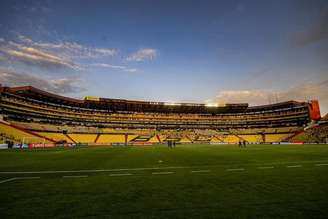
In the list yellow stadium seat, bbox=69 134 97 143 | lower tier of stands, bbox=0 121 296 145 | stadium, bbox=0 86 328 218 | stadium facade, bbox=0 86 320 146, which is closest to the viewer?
stadium, bbox=0 86 328 218

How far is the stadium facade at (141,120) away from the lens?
59906 millimetres

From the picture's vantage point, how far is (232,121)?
9856 centimetres

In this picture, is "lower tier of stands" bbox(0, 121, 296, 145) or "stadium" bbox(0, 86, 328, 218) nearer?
"stadium" bbox(0, 86, 328, 218)

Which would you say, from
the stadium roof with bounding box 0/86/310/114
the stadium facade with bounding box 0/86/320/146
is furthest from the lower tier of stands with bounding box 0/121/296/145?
the stadium roof with bounding box 0/86/310/114

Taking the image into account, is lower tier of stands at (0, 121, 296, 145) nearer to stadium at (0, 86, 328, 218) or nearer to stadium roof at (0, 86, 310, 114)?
stadium at (0, 86, 328, 218)

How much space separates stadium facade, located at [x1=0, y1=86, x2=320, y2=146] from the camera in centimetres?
5991

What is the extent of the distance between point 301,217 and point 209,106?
290 ft

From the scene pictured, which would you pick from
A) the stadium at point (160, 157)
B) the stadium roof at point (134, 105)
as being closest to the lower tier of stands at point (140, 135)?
the stadium at point (160, 157)

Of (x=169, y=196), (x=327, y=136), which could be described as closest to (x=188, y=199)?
(x=169, y=196)

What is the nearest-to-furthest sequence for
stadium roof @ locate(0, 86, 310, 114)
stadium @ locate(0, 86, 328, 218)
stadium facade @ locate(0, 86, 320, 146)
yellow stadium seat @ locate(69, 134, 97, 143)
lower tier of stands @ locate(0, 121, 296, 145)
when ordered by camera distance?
stadium @ locate(0, 86, 328, 218) → lower tier of stands @ locate(0, 121, 296, 145) → stadium facade @ locate(0, 86, 320, 146) → stadium roof @ locate(0, 86, 310, 114) → yellow stadium seat @ locate(69, 134, 97, 143)

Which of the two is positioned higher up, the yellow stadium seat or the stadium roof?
the stadium roof

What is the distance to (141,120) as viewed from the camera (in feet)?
301

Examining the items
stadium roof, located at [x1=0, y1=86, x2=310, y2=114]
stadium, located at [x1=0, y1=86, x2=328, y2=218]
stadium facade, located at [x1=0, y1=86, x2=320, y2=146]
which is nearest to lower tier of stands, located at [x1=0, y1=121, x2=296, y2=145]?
stadium facade, located at [x1=0, y1=86, x2=320, y2=146]

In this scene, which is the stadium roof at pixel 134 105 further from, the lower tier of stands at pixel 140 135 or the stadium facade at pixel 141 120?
the lower tier of stands at pixel 140 135
